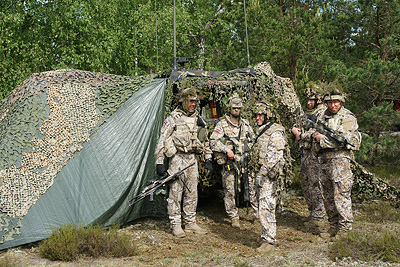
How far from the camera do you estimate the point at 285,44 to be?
34.0ft

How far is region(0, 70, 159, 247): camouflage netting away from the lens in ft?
18.4

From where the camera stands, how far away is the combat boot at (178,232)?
19.9ft

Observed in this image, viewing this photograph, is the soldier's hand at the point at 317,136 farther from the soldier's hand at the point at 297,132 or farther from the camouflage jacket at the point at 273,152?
the camouflage jacket at the point at 273,152

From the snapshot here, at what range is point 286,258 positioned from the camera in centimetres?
490

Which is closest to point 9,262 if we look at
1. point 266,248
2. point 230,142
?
point 266,248

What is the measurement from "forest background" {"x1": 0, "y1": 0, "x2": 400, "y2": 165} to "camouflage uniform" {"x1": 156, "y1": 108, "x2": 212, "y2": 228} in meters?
4.18

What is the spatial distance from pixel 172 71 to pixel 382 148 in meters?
5.68

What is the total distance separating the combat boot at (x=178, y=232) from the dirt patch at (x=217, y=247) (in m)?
0.07

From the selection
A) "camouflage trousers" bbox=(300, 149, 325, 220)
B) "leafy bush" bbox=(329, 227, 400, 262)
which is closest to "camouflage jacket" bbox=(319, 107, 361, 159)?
"camouflage trousers" bbox=(300, 149, 325, 220)

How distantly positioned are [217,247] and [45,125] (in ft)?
10.00

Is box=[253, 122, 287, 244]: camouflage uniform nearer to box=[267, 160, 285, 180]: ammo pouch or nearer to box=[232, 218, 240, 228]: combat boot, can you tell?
box=[267, 160, 285, 180]: ammo pouch

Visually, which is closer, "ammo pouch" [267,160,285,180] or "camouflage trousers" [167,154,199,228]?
"ammo pouch" [267,160,285,180]

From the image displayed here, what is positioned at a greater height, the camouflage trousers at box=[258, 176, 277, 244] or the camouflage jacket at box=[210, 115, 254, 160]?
the camouflage jacket at box=[210, 115, 254, 160]

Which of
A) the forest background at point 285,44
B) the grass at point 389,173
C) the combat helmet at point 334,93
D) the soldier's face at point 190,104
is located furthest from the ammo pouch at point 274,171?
the grass at point 389,173
